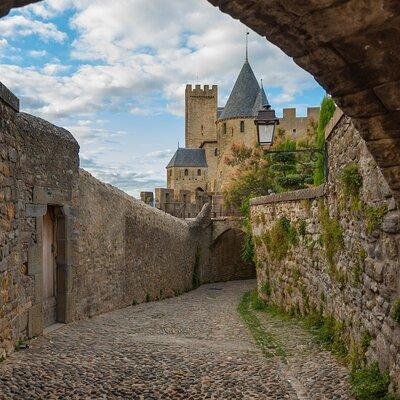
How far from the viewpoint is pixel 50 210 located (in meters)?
7.86

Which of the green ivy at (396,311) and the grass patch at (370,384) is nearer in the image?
the green ivy at (396,311)

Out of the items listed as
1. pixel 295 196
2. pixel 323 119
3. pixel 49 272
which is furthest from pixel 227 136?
pixel 49 272

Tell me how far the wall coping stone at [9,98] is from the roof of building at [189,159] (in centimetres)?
4643

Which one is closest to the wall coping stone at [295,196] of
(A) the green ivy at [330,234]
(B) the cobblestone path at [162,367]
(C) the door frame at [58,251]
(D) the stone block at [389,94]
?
(A) the green ivy at [330,234]

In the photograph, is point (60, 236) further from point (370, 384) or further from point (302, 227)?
point (370, 384)

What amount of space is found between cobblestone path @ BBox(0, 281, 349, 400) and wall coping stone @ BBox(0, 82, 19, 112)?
2.80 metres

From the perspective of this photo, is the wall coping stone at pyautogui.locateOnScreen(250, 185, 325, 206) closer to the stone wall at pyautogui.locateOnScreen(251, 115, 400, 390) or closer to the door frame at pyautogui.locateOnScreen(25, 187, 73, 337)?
the stone wall at pyautogui.locateOnScreen(251, 115, 400, 390)

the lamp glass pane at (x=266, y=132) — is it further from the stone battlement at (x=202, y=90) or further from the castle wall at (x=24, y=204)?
the stone battlement at (x=202, y=90)

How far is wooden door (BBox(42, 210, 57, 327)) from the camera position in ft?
24.8

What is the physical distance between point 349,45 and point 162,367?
4.01 meters

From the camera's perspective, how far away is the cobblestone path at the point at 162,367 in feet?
14.9

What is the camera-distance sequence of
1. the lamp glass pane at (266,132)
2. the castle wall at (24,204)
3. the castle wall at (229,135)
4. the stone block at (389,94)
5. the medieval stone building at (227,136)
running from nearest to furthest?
the stone block at (389,94) → the castle wall at (24,204) → the lamp glass pane at (266,132) → the medieval stone building at (227,136) → the castle wall at (229,135)

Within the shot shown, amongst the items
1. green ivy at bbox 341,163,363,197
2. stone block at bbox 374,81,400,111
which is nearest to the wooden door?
green ivy at bbox 341,163,363,197

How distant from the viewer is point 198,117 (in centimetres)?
5984
